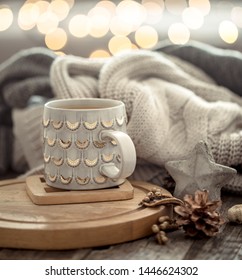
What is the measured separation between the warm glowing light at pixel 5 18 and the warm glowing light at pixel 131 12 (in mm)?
289

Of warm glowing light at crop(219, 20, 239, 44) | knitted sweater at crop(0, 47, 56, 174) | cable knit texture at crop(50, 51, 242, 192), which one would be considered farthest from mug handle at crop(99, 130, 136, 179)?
warm glowing light at crop(219, 20, 239, 44)

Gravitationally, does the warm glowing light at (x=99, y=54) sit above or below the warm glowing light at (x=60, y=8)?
below

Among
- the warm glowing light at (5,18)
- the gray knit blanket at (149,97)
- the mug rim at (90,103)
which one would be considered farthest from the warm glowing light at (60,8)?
the mug rim at (90,103)

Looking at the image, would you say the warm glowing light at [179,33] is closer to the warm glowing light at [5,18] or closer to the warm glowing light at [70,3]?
the warm glowing light at [70,3]

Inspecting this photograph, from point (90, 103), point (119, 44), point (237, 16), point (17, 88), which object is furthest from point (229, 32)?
point (90, 103)

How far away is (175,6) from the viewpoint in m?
1.60

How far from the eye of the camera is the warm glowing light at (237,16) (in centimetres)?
151

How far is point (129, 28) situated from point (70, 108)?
3.08 ft

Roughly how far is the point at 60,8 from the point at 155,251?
1.12 meters

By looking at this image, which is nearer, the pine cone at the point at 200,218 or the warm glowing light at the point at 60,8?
the pine cone at the point at 200,218

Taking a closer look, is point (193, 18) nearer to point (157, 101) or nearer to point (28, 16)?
point (28, 16)

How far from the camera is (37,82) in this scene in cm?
99

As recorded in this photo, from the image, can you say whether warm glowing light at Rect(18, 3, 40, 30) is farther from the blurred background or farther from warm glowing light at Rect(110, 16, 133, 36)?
warm glowing light at Rect(110, 16, 133, 36)

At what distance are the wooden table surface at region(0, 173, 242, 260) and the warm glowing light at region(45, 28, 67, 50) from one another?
108 cm
